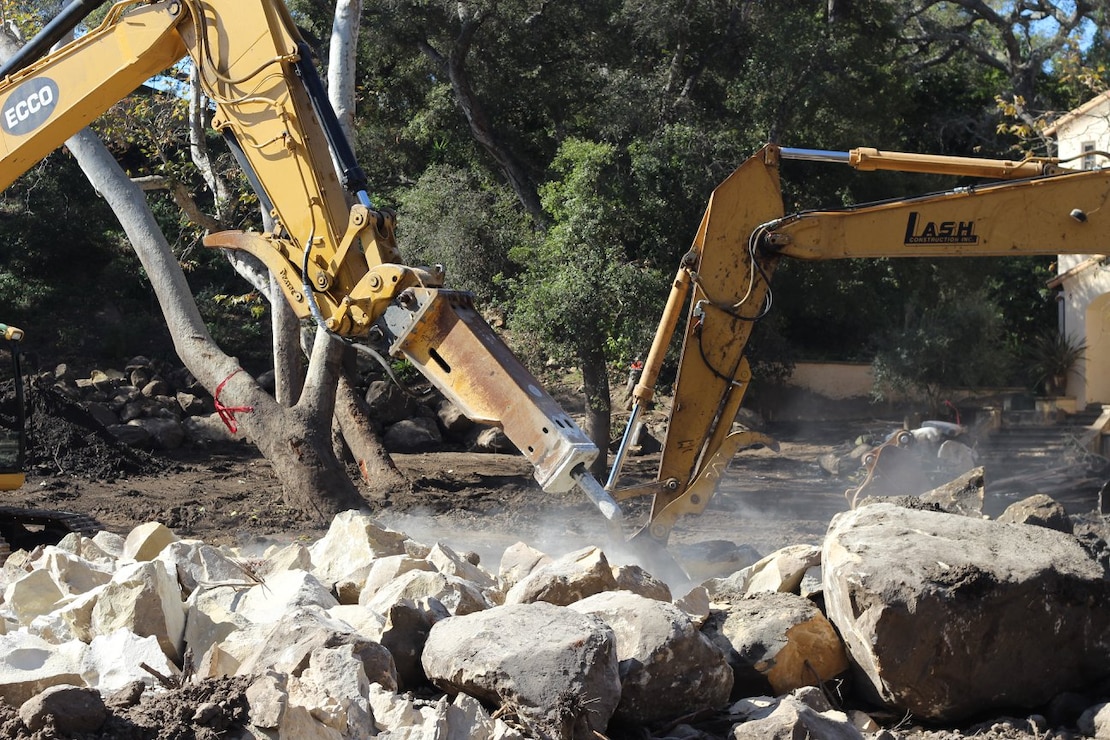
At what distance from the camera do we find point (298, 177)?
6.31 metres

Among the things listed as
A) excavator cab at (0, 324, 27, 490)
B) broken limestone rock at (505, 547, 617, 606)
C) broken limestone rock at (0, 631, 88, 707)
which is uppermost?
excavator cab at (0, 324, 27, 490)

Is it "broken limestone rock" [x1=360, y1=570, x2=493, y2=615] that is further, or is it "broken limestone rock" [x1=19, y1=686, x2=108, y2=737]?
"broken limestone rock" [x1=360, y1=570, x2=493, y2=615]

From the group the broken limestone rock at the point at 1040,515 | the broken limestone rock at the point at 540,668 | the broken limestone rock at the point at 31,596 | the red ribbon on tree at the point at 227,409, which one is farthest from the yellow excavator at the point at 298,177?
the red ribbon on tree at the point at 227,409

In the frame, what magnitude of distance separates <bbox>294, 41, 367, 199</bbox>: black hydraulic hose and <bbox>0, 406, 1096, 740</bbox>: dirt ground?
11.9 feet

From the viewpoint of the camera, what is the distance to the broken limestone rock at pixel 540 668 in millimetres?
4305

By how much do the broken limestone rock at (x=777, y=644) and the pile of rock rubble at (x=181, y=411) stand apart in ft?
36.4

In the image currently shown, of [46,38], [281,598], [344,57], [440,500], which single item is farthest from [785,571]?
[344,57]

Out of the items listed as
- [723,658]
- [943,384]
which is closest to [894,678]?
[723,658]

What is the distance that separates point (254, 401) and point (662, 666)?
7.49m

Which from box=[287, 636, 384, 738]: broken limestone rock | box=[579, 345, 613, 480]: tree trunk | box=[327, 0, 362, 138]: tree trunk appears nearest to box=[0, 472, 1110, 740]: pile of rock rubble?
box=[287, 636, 384, 738]: broken limestone rock

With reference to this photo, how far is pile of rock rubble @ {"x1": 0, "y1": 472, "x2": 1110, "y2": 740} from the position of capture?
13.7 feet

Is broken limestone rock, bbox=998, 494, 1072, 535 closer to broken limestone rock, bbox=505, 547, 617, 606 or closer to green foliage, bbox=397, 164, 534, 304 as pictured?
broken limestone rock, bbox=505, 547, 617, 606

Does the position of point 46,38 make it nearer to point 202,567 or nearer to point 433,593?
point 202,567

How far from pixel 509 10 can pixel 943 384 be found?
1005 cm
